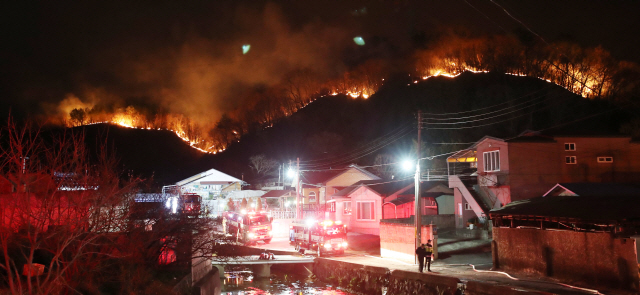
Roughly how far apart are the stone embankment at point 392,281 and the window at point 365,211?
494 inches

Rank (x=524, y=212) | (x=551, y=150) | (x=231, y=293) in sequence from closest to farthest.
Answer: (x=524, y=212) → (x=231, y=293) → (x=551, y=150)

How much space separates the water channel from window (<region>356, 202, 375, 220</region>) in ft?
39.3

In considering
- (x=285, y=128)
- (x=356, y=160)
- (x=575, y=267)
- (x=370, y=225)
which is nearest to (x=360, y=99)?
(x=285, y=128)

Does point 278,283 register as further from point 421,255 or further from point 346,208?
point 346,208

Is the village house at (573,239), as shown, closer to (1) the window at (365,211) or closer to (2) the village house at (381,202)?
(2) the village house at (381,202)

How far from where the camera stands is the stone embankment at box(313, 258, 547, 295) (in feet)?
54.2

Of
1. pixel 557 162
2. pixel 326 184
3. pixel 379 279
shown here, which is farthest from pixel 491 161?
pixel 326 184

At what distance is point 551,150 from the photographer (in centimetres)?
3158

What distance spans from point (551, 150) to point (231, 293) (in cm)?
2539

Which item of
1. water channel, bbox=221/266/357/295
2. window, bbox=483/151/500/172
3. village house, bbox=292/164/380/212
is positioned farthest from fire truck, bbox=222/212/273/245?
window, bbox=483/151/500/172

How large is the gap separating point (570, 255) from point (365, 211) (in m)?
24.0

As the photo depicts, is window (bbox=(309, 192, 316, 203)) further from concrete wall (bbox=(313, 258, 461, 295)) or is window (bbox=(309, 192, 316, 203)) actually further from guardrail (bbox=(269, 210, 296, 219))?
concrete wall (bbox=(313, 258, 461, 295))

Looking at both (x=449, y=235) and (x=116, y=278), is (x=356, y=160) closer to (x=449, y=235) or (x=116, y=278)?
(x=449, y=235)

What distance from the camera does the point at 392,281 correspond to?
2091 centimetres
